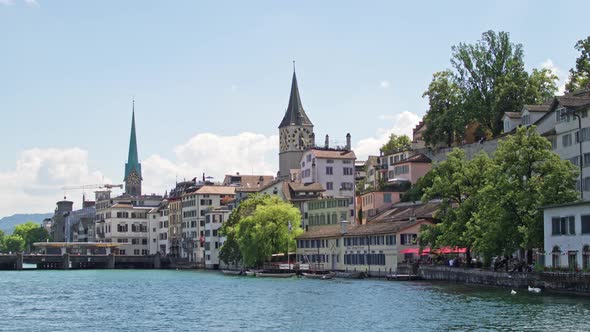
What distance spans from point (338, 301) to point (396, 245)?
32.2 m

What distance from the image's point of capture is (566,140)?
86.2 metres

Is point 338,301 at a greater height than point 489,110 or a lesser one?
lesser

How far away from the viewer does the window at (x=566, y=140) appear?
85438 millimetres

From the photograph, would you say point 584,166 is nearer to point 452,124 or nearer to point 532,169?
point 532,169

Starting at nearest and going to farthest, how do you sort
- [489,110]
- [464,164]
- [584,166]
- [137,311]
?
[137,311] < [584,166] < [464,164] < [489,110]

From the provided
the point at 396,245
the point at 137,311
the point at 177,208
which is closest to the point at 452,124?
the point at 396,245

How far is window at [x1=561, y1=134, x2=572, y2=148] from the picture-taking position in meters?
85.4

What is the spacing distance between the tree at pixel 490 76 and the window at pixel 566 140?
1136 inches

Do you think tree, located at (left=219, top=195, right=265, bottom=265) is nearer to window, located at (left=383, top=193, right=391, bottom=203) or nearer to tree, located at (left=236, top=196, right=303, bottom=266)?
tree, located at (left=236, top=196, right=303, bottom=266)

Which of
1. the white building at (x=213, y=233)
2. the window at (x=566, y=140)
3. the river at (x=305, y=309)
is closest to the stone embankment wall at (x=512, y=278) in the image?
the river at (x=305, y=309)

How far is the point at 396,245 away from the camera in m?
100

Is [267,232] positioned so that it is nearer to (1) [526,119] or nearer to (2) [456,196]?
(1) [526,119]

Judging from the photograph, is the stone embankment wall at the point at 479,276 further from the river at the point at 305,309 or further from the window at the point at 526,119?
the window at the point at 526,119

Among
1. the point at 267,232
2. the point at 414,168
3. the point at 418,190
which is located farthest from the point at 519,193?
the point at 414,168
